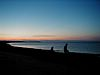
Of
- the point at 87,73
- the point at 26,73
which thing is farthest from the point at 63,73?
the point at 26,73

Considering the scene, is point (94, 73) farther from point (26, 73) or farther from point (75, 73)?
point (26, 73)

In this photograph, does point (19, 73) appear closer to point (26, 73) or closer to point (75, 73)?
point (26, 73)

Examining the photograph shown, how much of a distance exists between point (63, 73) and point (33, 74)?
1.72m

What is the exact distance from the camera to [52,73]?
9.16 meters

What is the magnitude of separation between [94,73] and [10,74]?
4.73 meters

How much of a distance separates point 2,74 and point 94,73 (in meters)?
5.15

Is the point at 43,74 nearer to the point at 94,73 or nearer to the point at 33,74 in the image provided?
the point at 33,74

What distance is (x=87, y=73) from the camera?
9117 mm

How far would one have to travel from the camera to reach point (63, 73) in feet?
30.0

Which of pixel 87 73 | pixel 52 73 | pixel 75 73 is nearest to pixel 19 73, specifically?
pixel 52 73

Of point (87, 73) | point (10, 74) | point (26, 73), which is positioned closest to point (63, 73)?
point (87, 73)

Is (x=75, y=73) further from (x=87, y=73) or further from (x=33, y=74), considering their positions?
(x=33, y=74)

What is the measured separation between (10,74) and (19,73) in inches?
21.7

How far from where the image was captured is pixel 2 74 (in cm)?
866
